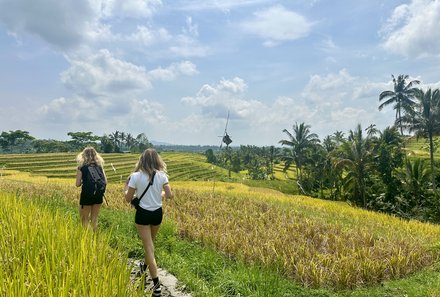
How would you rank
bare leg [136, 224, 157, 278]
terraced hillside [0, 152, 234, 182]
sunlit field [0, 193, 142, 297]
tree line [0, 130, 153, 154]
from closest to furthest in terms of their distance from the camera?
sunlit field [0, 193, 142, 297], bare leg [136, 224, 157, 278], terraced hillside [0, 152, 234, 182], tree line [0, 130, 153, 154]

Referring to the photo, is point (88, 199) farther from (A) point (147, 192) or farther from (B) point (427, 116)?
(B) point (427, 116)

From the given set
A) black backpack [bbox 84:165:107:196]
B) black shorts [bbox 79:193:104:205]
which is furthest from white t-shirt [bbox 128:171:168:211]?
black shorts [bbox 79:193:104:205]

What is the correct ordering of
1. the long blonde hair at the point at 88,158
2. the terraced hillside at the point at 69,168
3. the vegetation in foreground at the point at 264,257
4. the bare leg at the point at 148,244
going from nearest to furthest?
1. the bare leg at the point at 148,244
2. the vegetation in foreground at the point at 264,257
3. the long blonde hair at the point at 88,158
4. the terraced hillside at the point at 69,168

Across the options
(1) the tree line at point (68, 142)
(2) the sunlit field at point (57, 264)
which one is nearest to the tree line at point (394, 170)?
(2) the sunlit field at point (57, 264)

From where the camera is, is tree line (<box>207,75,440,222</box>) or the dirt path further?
tree line (<box>207,75,440,222</box>)

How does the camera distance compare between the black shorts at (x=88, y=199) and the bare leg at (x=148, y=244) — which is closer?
the bare leg at (x=148, y=244)

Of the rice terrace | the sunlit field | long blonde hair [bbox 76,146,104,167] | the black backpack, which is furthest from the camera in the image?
long blonde hair [bbox 76,146,104,167]

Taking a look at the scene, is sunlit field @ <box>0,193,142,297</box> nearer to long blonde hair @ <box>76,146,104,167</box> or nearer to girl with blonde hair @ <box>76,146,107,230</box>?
girl with blonde hair @ <box>76,146,107,230</box>

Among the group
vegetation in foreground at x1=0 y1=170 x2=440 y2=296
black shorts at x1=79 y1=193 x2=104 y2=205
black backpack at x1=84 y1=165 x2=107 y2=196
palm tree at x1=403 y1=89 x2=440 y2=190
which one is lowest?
vegetation in foreground at x1=0 y1=170 x2=440 y2=296

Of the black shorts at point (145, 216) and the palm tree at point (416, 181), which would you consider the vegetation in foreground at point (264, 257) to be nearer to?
the black shorts at point (145, 216)

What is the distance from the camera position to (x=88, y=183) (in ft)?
21.9

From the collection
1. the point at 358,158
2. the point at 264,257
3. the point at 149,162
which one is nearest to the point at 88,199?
the point at 149,162

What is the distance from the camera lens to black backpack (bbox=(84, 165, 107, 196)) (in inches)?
263

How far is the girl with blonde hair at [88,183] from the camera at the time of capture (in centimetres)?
670
